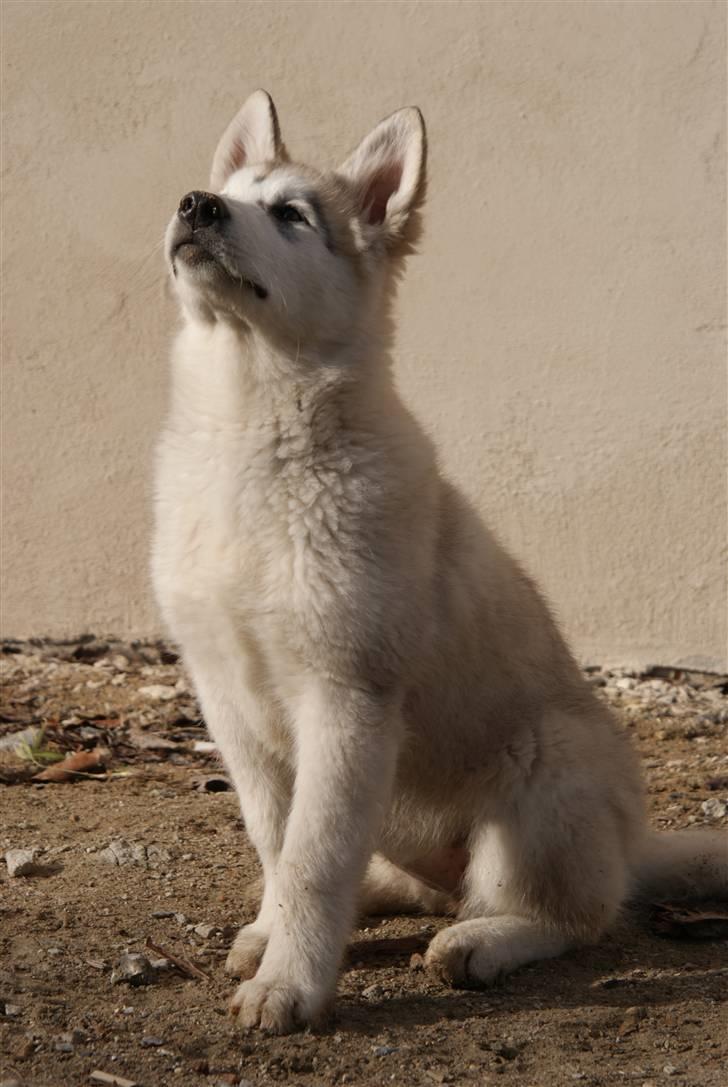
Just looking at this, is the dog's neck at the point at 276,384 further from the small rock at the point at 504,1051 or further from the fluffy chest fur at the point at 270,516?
the small rock at the point at 504,1051

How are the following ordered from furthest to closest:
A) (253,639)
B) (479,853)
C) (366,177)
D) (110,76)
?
(110,76) → (366,177) → (479,853) → (253,639)

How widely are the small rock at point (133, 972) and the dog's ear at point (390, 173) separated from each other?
199 cm

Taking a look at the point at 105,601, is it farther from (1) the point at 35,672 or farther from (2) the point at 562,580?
(2) the point at 562,580

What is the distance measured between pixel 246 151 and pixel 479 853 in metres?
2.11

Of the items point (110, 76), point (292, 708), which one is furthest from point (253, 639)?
point (110, 76)

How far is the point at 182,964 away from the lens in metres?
3.37

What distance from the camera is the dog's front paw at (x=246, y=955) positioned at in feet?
10.8

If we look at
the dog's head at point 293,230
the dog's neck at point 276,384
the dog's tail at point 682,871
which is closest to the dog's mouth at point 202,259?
the dog's head at point 293,230

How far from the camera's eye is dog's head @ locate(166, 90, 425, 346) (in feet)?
11.4

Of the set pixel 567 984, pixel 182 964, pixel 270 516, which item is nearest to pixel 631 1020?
pixel 567 984

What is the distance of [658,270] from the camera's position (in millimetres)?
6039

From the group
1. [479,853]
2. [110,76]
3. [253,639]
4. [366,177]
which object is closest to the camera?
[253,639]

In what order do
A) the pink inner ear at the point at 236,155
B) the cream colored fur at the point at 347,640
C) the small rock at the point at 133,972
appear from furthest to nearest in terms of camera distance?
1. the pink inner ear at the point at 236,155
2. the small rock at the point at 133,972
3. the cream colored fur at the point at 347,640

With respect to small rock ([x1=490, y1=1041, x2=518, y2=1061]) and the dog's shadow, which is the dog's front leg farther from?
small rock ([x1=490, y1=1041, x2=518, y2=1061])
